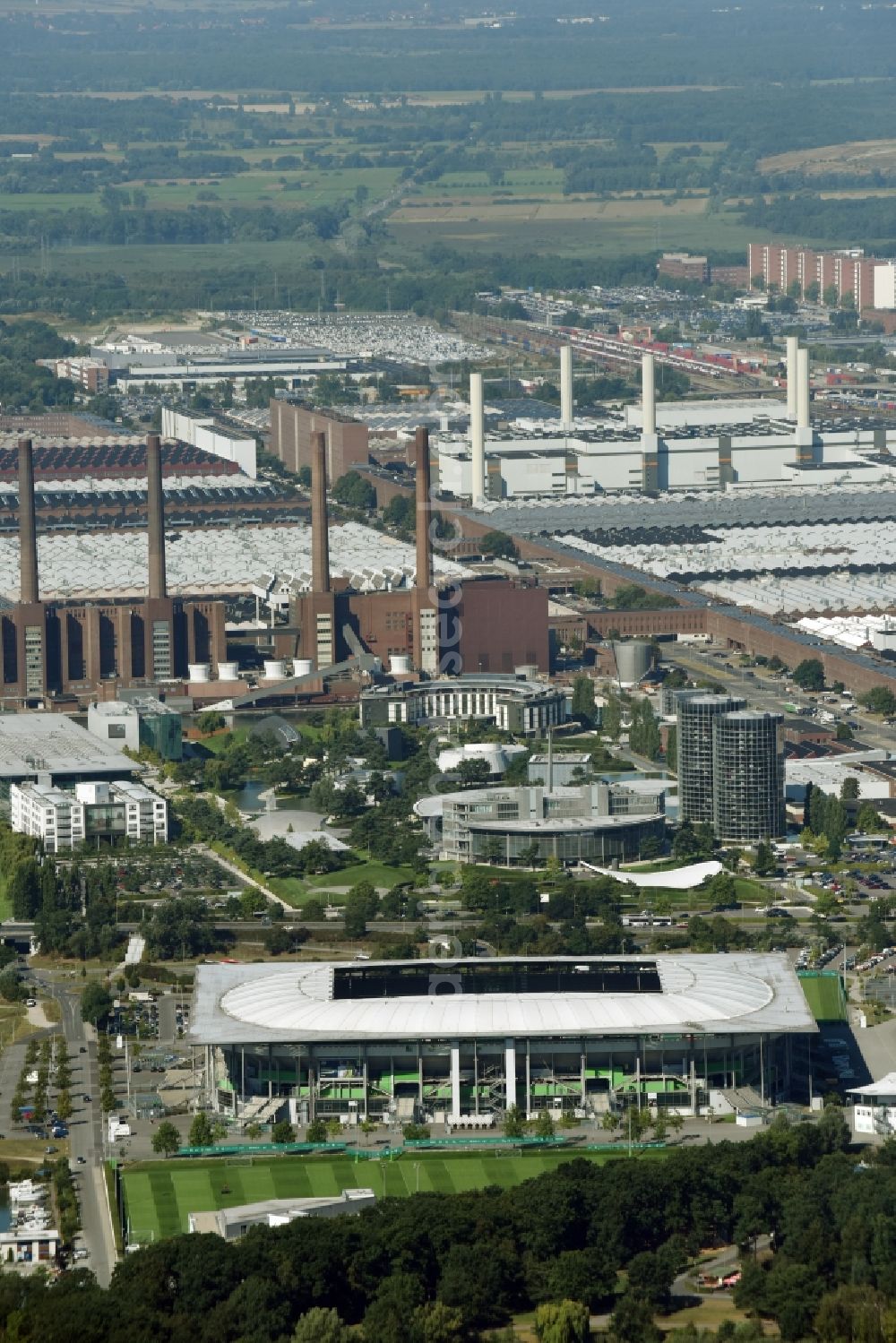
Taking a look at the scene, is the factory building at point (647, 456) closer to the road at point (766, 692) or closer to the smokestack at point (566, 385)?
the smokestack at point (566, 385)

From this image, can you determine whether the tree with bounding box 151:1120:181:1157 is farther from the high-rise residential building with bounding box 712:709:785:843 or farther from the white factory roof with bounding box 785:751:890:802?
the white factory roof with bounding box 785:751:890:802

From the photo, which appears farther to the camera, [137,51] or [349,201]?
[137,51]

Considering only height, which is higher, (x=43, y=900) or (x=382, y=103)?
(x=382, y=103)

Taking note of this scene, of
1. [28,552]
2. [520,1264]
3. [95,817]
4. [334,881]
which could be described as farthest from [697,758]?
[520,1264]

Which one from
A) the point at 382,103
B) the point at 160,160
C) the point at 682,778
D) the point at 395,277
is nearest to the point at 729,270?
the point at 395,277

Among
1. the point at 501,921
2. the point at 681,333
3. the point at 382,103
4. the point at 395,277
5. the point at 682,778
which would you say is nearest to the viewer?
the point at 501,921

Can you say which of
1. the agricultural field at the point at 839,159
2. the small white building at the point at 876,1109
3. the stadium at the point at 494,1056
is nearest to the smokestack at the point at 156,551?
the stadium at the point at 494,1056

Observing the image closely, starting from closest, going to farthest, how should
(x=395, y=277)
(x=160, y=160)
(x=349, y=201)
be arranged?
(x=395, y=277), (x=349, y=201), (x=160, y=160)

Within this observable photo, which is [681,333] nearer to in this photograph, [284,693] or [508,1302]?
[284,693]
